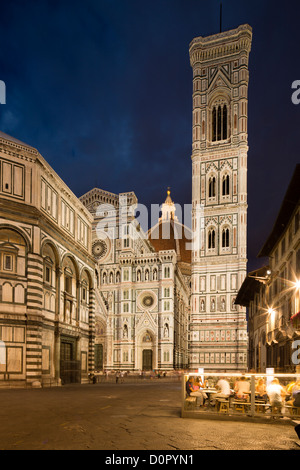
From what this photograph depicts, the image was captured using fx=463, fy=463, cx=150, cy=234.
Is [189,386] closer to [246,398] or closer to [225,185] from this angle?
[246,398]

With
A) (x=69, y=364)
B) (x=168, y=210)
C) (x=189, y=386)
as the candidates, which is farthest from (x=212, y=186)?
(x=168, y=210)

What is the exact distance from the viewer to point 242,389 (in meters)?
13.4

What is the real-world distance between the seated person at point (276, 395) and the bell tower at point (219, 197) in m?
56.1

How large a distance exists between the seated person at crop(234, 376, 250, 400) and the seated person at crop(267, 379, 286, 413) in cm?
78

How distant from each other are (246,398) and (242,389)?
15.4 inches

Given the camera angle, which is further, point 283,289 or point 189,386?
point 283,289

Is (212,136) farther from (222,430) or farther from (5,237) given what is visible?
(222,430)

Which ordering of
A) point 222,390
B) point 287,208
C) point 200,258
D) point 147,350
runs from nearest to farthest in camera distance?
point 222,390 → point 287,208 → point 200,258 → point 147,350

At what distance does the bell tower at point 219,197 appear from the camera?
68.0 meters

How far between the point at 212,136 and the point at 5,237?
54.2m

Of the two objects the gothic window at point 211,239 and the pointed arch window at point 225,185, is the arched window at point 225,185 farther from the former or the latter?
the gothic window at point 211,239

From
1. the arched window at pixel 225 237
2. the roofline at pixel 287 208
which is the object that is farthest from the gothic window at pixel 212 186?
the roofline at pixel 287 208

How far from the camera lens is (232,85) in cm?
7469

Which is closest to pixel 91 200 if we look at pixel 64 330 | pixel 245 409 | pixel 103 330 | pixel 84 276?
pixel 103 330
